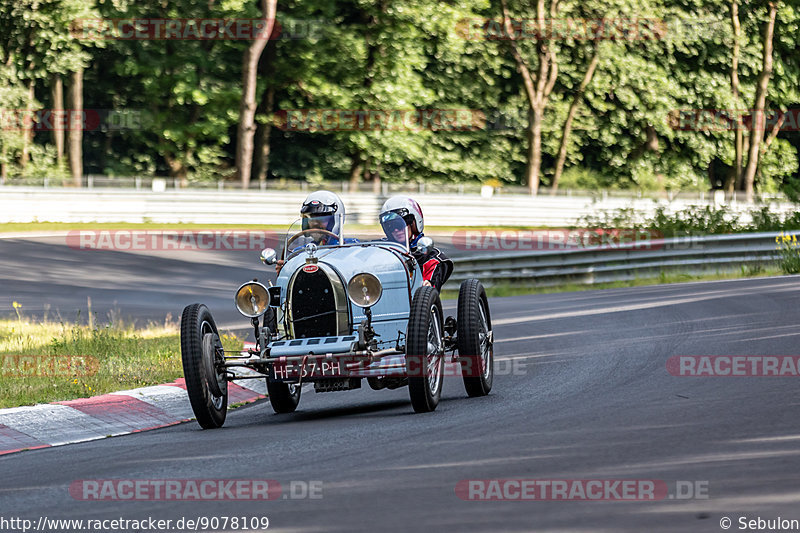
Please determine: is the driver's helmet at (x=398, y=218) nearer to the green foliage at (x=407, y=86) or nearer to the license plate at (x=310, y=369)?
the license plate at (x=310, y=369)

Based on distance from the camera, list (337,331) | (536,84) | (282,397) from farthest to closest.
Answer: (536,84) < (282,397) < (337,331)

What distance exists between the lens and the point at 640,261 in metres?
22.1

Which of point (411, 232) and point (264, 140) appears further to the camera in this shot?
point (264, 140)

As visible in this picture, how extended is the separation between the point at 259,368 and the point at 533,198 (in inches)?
1307

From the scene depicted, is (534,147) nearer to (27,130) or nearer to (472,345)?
(27,130)

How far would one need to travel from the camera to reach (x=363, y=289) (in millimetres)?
9117

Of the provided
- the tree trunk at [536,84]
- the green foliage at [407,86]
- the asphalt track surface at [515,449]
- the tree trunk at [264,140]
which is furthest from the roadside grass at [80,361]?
the tree trunk at [536,84]

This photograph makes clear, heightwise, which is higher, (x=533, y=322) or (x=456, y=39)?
(x=456, y=39)

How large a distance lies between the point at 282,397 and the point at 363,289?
134cm

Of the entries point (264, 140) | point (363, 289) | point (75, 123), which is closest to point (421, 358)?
point (363, 289)

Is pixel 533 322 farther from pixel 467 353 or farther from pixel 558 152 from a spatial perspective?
pixel 558 152

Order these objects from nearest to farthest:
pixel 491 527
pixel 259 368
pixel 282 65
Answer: pixel 491 527
pixel 259 368
pixel 282 65

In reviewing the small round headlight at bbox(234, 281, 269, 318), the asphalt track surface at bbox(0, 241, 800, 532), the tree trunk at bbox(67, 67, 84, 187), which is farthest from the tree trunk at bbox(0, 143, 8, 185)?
the small round headlight at bbox(234, 281, 269, 318)

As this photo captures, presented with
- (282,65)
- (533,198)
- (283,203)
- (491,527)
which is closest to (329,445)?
(491,527)
